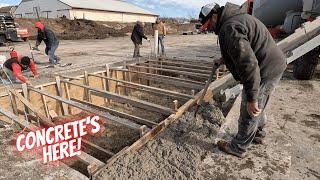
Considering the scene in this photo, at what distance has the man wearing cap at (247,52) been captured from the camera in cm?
240

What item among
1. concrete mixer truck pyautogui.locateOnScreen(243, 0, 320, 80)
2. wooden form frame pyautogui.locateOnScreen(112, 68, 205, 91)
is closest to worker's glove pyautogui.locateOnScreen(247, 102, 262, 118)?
concrete mixer truck pyautogui.locateOnScreen(243, 0, 320, 80)

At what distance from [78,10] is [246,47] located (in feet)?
124

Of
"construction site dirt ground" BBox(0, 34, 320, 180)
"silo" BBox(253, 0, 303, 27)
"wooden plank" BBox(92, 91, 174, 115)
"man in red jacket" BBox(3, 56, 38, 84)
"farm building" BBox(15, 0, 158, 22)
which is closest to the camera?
"construction site dirt ground" BBox(0, 34, 320, 180)

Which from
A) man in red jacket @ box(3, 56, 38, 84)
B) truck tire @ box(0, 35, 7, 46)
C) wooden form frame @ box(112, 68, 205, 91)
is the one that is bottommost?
wooden form frame @ box(112, 68, 205, 91)

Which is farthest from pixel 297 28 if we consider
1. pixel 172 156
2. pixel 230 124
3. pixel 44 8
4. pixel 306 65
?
pixel 44 8

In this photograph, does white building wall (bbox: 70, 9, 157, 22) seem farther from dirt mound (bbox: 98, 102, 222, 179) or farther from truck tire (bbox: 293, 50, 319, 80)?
dirt mound (bbox: 98, 102, 222, 179)

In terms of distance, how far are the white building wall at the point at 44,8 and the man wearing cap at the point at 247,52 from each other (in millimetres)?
37076

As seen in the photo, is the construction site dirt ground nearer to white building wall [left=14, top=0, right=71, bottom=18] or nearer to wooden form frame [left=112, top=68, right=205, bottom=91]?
wooden form frame [left=112, top=68, right=205, bottom=91]

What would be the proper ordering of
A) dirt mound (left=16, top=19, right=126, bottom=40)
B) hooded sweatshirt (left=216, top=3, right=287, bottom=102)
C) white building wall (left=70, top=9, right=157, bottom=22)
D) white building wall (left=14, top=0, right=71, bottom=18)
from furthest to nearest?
white building wall (left=70, top=9, right=157, bottom=22), white building wall (left=14, top=0, right=71, bottom=18), dirt mound (left=16, top=19, right=126, bottom=40), hooded sweatshirt (left=216, top=3, right=287, bottom=102)

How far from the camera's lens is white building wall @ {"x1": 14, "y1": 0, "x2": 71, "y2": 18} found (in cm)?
3650

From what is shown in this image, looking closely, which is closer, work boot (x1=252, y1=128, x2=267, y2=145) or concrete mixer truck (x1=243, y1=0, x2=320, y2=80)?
work boot (x1=252, y1=128, x2=267, y2=145)

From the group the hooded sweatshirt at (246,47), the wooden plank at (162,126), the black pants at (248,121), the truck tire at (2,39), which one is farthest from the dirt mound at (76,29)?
the hooded sweatshirt at (246,47)

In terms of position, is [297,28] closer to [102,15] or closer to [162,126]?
[162,126]

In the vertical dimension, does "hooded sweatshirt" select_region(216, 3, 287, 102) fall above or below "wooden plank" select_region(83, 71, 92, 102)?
above
